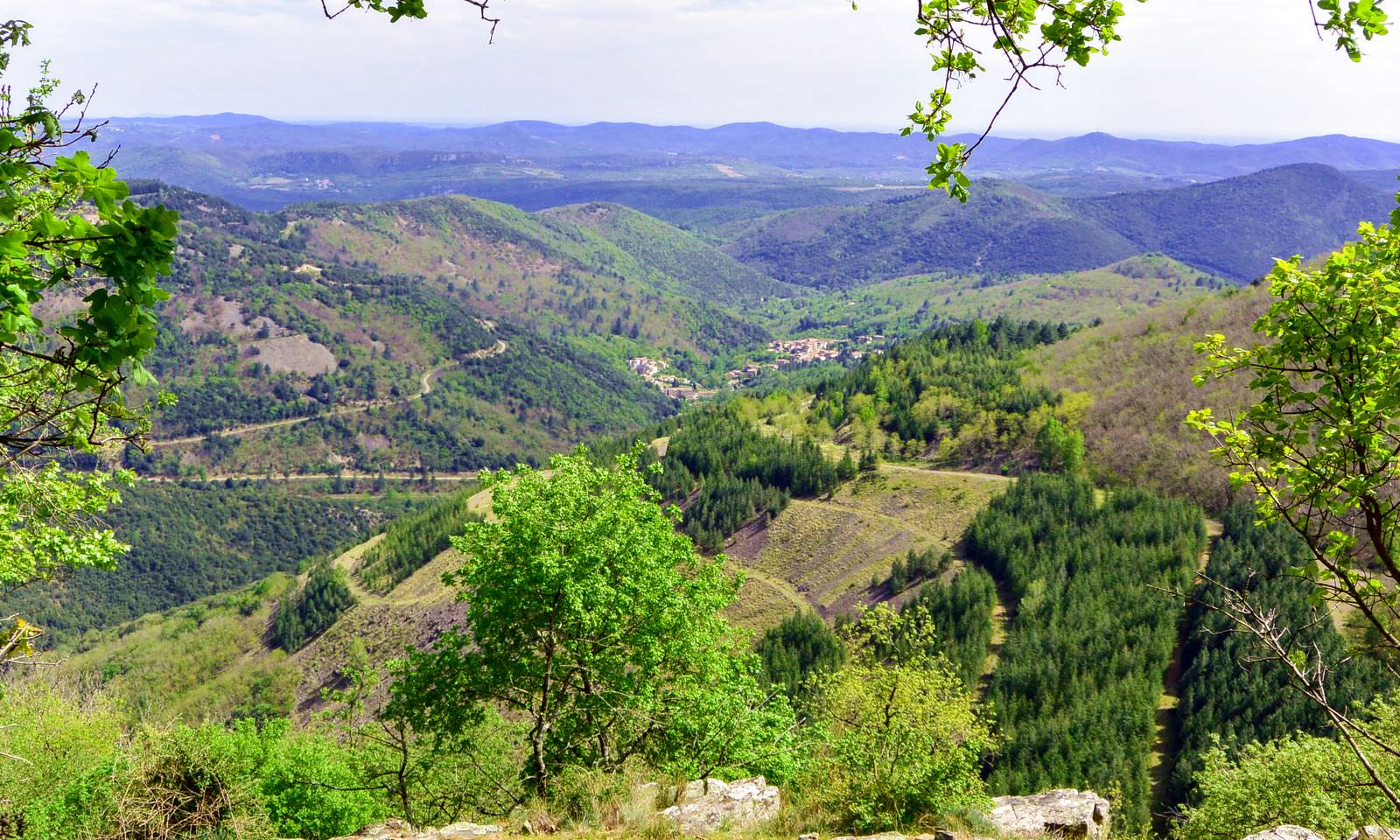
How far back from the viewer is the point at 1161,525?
85.5 m

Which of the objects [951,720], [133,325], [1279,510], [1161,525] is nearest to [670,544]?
[951,720]

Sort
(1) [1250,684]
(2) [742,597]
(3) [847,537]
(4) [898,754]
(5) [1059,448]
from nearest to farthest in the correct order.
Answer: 1. (4) [898,754]
2. (1) [1250,684]
3. (2) [742,597]
4. (3) [847,537]
5. (5) [1059,448]

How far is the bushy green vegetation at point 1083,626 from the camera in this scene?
5775 cm

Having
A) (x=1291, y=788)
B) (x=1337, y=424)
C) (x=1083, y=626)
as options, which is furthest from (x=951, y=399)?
(x=1337, y=424)

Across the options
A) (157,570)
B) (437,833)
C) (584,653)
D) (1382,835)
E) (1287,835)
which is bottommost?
(157,570)

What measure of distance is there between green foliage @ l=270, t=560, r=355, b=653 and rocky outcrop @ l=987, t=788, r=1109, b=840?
113m

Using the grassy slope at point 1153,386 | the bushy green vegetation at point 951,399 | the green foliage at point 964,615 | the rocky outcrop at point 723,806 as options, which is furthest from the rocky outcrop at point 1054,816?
the bushy green vegetation at point 951,399

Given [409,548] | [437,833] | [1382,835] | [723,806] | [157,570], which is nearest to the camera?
[1382,835]

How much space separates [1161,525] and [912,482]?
31.9 m

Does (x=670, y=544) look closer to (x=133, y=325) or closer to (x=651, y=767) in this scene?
(x=651, y=767)

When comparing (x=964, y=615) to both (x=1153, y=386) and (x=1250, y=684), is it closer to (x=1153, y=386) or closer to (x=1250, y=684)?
(x=1250, y=684)

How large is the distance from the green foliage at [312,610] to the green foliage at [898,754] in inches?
4276

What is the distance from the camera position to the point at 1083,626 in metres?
74.3

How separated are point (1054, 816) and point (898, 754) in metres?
4.26
